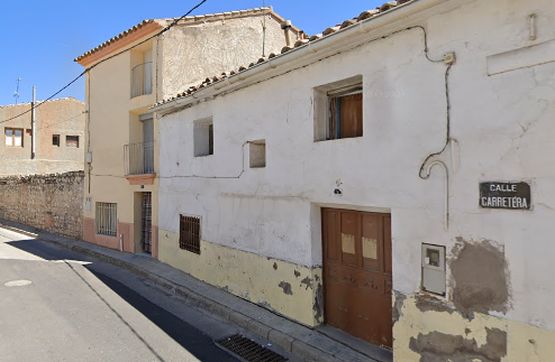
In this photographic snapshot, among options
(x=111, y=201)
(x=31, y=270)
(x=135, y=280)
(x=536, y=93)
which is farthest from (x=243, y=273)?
(x=111, y=201)

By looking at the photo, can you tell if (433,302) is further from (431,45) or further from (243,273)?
(243,273)

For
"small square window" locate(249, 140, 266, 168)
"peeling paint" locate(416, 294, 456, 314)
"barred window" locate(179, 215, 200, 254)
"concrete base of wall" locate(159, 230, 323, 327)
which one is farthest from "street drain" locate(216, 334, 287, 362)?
"barred window" locate(179, 215, 200, 254)

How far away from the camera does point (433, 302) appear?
4289 millimetres

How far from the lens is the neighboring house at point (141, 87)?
11.3 meters

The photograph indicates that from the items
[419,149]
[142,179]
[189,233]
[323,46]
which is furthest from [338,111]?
[142,179]

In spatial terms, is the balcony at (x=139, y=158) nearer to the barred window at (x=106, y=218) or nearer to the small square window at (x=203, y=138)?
the barred window at (x=106, y=218)

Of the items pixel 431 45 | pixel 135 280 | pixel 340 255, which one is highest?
pixel 431 45

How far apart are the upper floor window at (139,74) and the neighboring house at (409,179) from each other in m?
6.16

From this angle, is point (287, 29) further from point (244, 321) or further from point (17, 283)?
point (17, 283)

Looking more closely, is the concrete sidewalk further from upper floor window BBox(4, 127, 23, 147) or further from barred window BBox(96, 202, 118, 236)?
upper floor window BBox(4, 127, 23, 147)

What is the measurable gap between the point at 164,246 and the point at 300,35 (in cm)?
787

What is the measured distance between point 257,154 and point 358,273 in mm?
2940

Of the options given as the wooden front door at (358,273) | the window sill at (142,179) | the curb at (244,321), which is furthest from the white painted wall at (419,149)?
the window sill at (142,179)

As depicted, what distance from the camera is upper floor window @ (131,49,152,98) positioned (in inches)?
488
